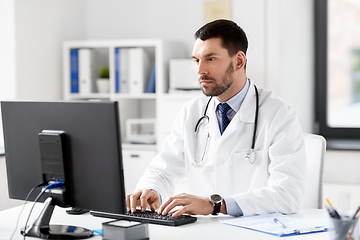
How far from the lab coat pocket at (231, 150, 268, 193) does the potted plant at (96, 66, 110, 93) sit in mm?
1919

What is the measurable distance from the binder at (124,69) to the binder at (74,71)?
36 cm

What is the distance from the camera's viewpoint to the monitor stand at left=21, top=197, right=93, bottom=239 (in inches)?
57.0

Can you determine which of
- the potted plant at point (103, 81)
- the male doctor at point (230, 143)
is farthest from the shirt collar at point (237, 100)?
the potted plant at point (103, 81)

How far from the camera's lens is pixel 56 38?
368 centimetres

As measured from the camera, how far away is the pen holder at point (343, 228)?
126 cm

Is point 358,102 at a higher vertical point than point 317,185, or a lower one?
higher

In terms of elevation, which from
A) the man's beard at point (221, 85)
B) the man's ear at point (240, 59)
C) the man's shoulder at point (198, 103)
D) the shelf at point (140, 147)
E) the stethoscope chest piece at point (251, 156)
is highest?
the man's ear at point (240, 59)

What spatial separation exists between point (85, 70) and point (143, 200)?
211 cm

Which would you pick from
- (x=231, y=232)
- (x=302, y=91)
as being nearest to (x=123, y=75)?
(x=302, y=91)

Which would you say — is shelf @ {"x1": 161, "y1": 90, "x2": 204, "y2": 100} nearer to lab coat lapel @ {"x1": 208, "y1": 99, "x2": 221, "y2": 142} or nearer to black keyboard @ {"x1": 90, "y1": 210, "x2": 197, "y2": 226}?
lab coat lapel @ {"x1": 208, "y1": 99, "x2": 221, "y2": 142}

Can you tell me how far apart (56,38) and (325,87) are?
6.63 feet

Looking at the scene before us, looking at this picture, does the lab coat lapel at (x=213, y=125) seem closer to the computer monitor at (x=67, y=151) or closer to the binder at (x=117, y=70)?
the computer monitor at (x=67, y=151)

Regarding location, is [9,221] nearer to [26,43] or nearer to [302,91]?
[26,43]

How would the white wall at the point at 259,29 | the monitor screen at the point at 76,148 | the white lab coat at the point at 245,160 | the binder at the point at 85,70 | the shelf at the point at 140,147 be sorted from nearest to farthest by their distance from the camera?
1. the monitor screen at the point at 76,148
2. the white lab coat at the point at 245,160
3. the white wall at the point at 259,29
4. the shelf at the point at 140,147
5. the binder at the point at 85,70
